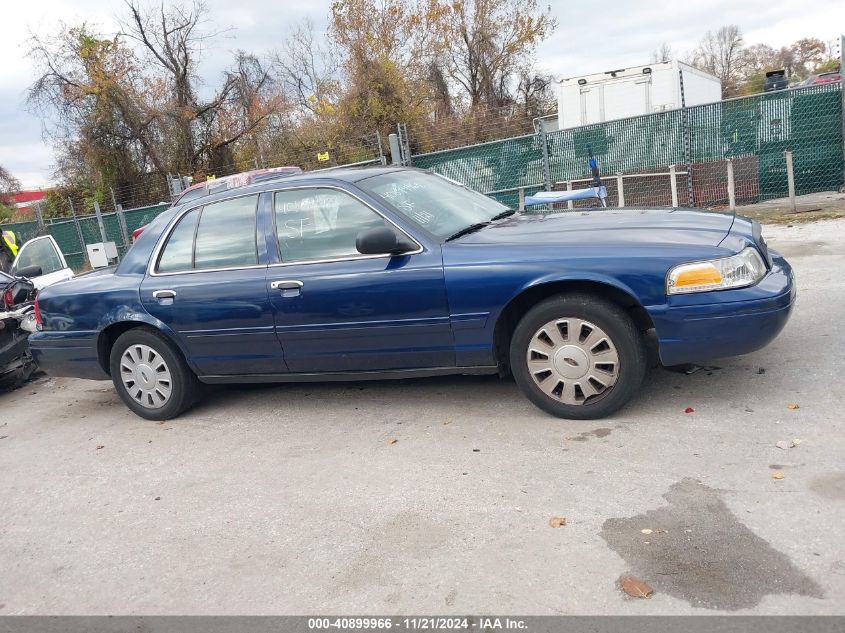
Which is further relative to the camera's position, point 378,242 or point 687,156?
point 687,156

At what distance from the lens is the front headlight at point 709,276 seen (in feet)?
12.9

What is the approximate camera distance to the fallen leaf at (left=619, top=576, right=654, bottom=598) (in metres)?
2.69

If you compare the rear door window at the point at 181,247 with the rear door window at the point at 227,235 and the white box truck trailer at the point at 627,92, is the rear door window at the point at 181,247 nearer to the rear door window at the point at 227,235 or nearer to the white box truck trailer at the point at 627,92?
the rear door window at the point at 227,235

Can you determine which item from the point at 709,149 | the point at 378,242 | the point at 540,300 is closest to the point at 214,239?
the point at 378,242

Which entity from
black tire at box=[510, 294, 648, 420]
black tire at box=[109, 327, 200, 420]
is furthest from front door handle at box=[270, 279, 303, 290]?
black tire at box=[510, 294, 648, 420]

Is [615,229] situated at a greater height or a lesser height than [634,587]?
greater

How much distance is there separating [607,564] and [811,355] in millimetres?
2811

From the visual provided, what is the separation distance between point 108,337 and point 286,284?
181cm

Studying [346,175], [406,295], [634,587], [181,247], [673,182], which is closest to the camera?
[634,587]

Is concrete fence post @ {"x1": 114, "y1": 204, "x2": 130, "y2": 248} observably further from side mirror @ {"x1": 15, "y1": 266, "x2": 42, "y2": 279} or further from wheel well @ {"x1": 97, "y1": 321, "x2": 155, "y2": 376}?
wheel well @ {"x1": 97, "y1": 321, "x2": 155, "y2": 376}

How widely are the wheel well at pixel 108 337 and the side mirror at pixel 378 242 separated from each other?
2044 millimetres

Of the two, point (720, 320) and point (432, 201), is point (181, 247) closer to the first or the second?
point (432, 201)

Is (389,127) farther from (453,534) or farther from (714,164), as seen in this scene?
(453,534)

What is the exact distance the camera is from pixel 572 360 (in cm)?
419
